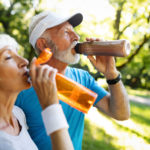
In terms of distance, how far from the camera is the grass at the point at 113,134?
19.6 feet

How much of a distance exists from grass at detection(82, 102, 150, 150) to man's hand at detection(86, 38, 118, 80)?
4.21m

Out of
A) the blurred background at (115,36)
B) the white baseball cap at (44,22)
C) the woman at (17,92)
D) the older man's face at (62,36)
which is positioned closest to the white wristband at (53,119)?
the woman at (17,92)

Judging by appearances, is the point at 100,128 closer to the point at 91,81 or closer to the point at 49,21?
the point at 91,81

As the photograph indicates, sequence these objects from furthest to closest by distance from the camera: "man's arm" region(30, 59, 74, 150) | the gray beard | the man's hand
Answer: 1. the man's hand
2. the gray beard
3. "man's arm" region(30, 59, 74, 150)

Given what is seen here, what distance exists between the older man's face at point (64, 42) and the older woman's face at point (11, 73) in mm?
450

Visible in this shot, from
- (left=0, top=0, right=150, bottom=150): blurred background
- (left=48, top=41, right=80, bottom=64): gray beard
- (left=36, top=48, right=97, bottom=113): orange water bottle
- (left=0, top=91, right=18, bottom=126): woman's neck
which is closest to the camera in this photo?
(left=0, top=91, right=18, bottom=126): woman's neck

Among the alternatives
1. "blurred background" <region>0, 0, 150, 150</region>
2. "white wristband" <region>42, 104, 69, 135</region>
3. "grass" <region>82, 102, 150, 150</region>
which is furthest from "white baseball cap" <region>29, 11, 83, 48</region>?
"grass" <region>82, 102, 150, 150</region>

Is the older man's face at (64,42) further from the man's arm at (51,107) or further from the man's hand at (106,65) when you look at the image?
the man's arm at (51,107)

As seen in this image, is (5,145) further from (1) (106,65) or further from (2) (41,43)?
(1) (106,65)

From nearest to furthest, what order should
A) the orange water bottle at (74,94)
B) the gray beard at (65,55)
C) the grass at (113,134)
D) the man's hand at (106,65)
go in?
the orange water bottle at (74,94), the gray beard at (65,55), the man's hand at (106,65), the grass at (113,134)

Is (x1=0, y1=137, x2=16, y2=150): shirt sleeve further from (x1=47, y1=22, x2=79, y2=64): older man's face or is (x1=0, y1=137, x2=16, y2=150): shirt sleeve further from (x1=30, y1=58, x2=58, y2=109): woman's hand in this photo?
(x1=47, y1=22, x2=79, y2=64): older man's face

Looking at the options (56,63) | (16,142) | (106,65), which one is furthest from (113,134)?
(16,142)

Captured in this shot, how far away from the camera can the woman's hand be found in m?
1.06

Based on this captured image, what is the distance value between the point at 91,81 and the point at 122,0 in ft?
20.8
